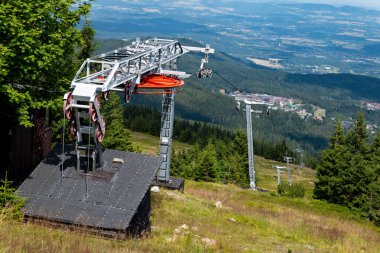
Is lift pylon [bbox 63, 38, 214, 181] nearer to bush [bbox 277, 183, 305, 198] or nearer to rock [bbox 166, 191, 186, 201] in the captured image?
rock [bbox 166, 191, 186, 201]

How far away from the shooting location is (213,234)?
2353 cm

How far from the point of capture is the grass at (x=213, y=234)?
13.7m

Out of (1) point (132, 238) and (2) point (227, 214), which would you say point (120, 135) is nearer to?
(2) point (227, 214)

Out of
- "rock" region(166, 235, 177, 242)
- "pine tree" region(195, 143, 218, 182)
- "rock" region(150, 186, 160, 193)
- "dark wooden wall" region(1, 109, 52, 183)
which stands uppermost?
"dark wooden wall" region(1, 109, 52, 183)

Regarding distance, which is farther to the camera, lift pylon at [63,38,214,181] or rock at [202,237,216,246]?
rock at [202,237,216,246]

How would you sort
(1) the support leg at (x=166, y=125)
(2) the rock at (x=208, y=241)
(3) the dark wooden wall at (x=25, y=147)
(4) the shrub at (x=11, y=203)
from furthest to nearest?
(1) the support leg at (x=166, y=125)
(3) the dark wooden wall at (x=25, y=147)
(2) the rock at (x=208, y=241)
(4) the shrub at (x=11, y=203)

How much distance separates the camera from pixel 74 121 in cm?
1897

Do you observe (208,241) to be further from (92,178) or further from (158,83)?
(158,83)

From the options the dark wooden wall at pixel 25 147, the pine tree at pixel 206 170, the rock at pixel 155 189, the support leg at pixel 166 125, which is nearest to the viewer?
the dark wooden wall at pixel 25 147

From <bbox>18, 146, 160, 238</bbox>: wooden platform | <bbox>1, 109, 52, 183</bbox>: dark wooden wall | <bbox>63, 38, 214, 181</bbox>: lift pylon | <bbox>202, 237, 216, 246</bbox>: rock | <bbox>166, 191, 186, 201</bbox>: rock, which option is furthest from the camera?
<bbox>166, 191, 186, 201</bbox>: rock


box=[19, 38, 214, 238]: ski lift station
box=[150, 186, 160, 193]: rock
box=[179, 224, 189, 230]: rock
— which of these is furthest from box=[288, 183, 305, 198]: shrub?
box=[19, 38, 214, 238]: ski lift station

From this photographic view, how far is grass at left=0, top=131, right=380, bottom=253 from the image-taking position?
13703 mm

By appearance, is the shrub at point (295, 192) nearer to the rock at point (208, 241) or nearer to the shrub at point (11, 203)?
the rock at point (208, 241)

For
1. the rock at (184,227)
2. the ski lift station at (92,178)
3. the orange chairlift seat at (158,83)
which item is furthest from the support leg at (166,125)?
the rock at (184,227)
